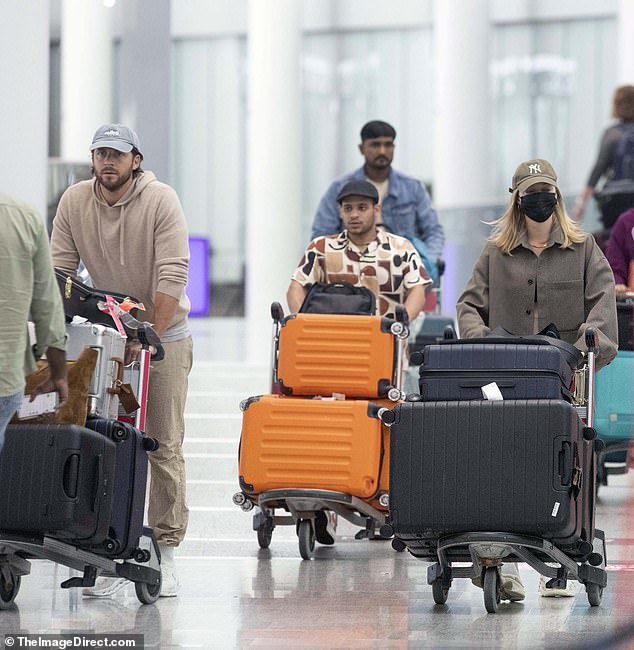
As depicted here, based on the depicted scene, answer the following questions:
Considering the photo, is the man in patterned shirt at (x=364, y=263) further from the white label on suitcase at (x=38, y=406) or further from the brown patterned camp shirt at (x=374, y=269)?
the white label on suitcase at (x=38, y=406)

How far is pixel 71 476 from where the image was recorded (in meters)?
5.28

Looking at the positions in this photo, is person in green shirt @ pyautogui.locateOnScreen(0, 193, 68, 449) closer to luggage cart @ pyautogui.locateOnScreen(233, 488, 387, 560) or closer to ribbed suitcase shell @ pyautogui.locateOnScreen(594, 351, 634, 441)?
luggage cart @ pyautogui.locateOnScreen(233, 488, 387, 560)

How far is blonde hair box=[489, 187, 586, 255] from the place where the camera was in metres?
6.16

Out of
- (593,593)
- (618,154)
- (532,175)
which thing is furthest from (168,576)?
(618,154)

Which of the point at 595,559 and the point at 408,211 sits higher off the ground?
the point at 408,211

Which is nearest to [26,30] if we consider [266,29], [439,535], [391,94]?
Result: [439,535]

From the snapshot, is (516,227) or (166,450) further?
(166,450)

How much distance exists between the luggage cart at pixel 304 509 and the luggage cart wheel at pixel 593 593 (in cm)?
137

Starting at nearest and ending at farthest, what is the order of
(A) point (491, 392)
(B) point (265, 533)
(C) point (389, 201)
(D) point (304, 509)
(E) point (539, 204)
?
1. (A) point (491, 392)
2. (E) point (539, 204)
3. (D) point (304, 509)
4. (B) point (265, 533)
5. (C) point (389, 201)

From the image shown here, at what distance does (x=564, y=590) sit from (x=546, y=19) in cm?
1763

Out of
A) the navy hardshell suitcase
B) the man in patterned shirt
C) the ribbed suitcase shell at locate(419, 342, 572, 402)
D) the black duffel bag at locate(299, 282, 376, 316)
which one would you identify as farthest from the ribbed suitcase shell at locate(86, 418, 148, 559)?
the man in patterned shirt

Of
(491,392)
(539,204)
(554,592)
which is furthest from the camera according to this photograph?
(539,204)

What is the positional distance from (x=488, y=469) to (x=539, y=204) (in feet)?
4.19

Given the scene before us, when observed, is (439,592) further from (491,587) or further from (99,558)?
(99,558)
